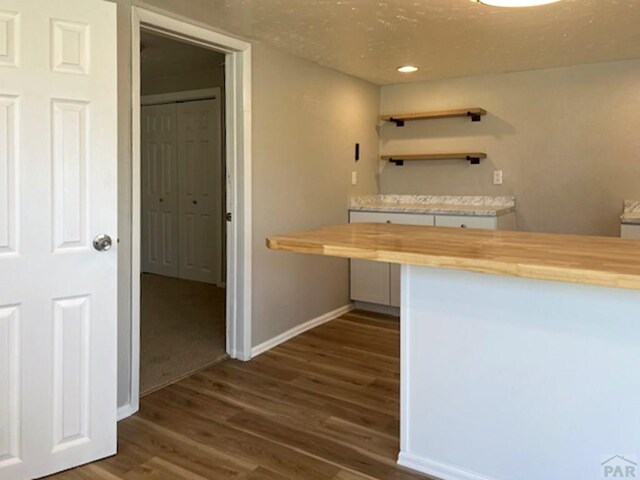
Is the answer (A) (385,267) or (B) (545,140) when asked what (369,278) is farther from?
(B) (545,140)

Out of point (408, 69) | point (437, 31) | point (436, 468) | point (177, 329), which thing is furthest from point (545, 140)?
point (177, 329)

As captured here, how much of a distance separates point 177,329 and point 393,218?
195 cm

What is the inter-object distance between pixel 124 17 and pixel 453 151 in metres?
3.01

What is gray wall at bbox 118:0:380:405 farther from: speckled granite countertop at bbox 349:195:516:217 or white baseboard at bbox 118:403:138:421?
speckled granite countertop at bbox 349:195:516:217

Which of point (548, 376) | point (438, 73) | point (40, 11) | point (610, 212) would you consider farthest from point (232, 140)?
point (610, 212)

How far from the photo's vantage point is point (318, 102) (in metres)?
3.98

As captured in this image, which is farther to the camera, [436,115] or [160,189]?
[160,189]

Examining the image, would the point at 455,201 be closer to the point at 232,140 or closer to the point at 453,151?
the point at 453,151

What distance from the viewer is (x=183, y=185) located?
5797mm

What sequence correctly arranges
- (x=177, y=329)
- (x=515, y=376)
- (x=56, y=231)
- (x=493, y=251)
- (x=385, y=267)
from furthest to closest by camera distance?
(x=385, y=267), (x=177, y=329), (x=56, y=231), (x=515, y=376), (x=493, y=251)

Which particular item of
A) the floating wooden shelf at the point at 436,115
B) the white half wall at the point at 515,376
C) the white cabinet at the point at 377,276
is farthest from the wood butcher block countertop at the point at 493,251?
the floating wooden shelf at the point at 436,115

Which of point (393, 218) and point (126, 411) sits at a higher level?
point (393, 218)

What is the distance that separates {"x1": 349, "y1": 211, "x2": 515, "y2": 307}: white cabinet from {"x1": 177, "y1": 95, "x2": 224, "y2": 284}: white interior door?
172 centimetres

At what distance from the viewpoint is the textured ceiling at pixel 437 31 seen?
262 centimetres
